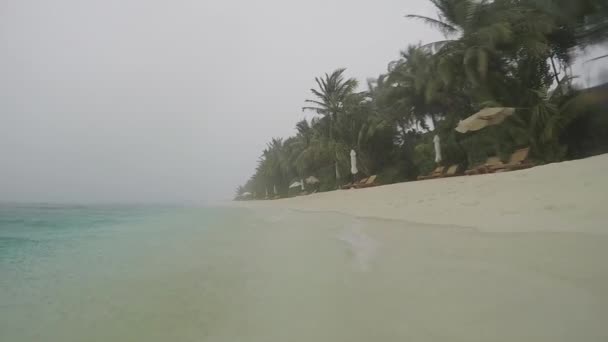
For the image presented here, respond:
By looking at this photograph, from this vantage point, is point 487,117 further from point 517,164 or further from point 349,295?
point 349,295

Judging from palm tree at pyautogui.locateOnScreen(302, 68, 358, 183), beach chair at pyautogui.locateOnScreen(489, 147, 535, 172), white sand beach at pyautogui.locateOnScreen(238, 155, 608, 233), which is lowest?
white sand beach at pyautogui.locateOnScreen(238, 155, 608, 233)

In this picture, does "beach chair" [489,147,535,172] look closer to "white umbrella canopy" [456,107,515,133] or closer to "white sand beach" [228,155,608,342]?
"white umbrella canopy" [456,107,515,133]

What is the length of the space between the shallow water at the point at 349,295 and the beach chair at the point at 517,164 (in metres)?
6.30

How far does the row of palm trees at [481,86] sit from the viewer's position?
8.91 meters

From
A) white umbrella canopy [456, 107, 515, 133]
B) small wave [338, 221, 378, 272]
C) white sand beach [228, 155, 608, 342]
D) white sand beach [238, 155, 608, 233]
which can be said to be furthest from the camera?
white umbrella canopy [456, 107, 515, 133]

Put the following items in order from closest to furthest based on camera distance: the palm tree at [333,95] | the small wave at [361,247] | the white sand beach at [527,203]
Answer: the small wave at [361,247] → the white sand beach at [527,203] → the palm tree at [333,95]

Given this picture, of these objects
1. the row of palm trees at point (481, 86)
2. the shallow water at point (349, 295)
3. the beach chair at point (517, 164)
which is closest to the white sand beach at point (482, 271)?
the shallow water at point (349, 295)

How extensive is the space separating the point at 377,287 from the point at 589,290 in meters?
1.14

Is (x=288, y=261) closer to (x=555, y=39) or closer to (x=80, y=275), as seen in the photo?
(x=80, y=275)

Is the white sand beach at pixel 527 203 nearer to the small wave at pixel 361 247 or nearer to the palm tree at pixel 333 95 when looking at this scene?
the small wave at pixel 361 247

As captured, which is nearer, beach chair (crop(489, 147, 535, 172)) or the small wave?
the small wave

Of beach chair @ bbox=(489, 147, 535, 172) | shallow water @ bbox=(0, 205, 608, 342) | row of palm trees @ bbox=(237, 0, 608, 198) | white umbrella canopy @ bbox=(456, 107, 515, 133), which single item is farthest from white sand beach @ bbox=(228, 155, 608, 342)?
row of palm trees @ bbox=(237, 0, 608, 198)

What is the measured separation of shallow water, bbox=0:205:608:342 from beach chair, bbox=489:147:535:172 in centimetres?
630

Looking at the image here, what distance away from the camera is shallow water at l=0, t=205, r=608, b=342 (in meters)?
1.43
